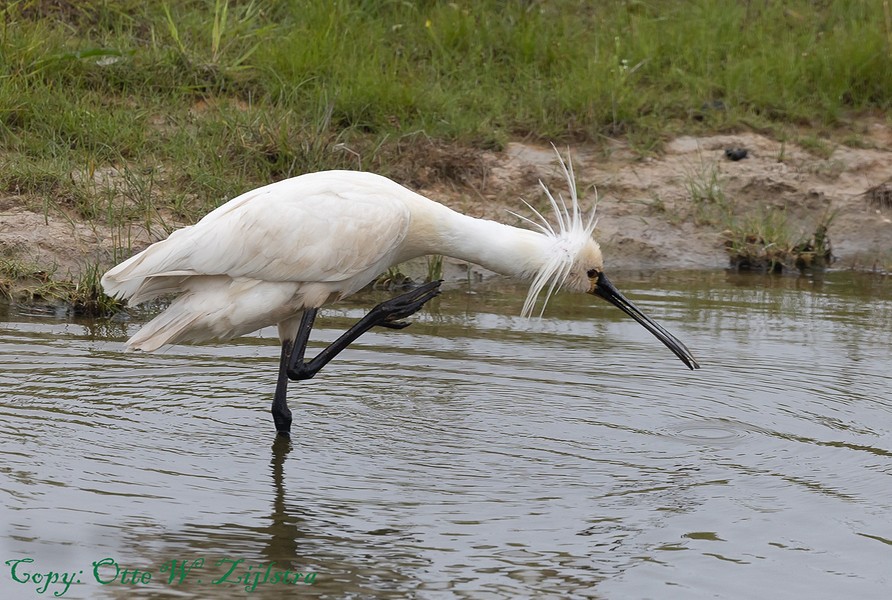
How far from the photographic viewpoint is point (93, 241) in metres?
8.24

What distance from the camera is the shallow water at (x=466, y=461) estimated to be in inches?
174

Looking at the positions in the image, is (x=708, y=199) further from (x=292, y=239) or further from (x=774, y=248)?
(x=292, y=239)

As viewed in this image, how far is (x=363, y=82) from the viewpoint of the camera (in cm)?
978

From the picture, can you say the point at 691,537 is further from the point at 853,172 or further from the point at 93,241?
the point at 853,172

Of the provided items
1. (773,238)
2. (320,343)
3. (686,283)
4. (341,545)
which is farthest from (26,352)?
(773,238)

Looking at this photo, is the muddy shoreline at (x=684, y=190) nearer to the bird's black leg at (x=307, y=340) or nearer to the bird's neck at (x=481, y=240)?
the bird's black leg at (x=307, y=340)

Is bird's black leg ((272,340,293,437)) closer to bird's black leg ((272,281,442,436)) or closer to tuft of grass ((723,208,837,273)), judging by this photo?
bird's black leg ((272,281,442,436))

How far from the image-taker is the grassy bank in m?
8.93

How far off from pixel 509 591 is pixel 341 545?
2.11 feet

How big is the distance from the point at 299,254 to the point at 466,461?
1.13m

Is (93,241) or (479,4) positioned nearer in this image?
(93,241)

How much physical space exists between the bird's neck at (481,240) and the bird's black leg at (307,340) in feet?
0.79

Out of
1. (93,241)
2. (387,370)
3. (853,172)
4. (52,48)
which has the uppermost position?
(52,48)

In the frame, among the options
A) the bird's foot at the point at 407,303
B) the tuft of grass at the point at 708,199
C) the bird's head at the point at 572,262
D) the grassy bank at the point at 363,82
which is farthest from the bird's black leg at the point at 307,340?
the tuft of grass at the point at 708,199
